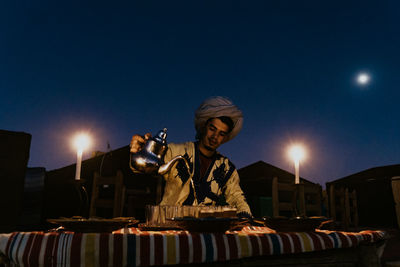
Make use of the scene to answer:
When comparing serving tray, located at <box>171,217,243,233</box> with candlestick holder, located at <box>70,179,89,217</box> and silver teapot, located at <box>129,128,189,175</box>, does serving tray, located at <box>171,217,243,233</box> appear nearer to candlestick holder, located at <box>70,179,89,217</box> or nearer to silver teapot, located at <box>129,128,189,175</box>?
candlestick holder, located at <box>70,179,89,217</box>

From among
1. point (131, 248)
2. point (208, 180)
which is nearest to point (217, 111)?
point (208, 180)

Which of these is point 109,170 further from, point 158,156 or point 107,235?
point 107,235

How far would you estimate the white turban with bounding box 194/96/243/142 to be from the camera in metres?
2.30

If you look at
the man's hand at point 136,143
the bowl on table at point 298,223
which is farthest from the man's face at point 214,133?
the bowl on table at point 298,223

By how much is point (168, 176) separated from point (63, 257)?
148 cm

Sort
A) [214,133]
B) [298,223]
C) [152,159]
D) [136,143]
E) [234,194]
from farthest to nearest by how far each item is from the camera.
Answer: [214,133], [234,194], [136,143], [152,159], [298,223]

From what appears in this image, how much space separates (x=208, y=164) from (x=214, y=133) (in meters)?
0.25

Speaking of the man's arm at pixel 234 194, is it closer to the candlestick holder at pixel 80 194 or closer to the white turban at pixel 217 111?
the white turban at pixel 217 111

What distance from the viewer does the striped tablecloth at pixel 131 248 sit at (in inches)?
26.3

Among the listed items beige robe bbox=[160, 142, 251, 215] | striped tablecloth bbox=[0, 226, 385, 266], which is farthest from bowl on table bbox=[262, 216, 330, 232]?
beige robe bbox=[160, 142, 251, 215]

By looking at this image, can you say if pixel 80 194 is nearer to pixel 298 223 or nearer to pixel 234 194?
pixel 298 223

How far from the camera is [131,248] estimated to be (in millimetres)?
697

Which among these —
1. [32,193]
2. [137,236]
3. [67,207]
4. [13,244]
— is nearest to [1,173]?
[32,193]

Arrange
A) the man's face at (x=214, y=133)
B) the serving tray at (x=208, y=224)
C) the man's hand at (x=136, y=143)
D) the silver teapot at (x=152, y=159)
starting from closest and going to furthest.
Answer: the serving tray at (x=208, y=224) → the silver teapot at (x=152, y=159) → the man's hand at (x=136, y=143) → the man's face at (x=214, y=133)
